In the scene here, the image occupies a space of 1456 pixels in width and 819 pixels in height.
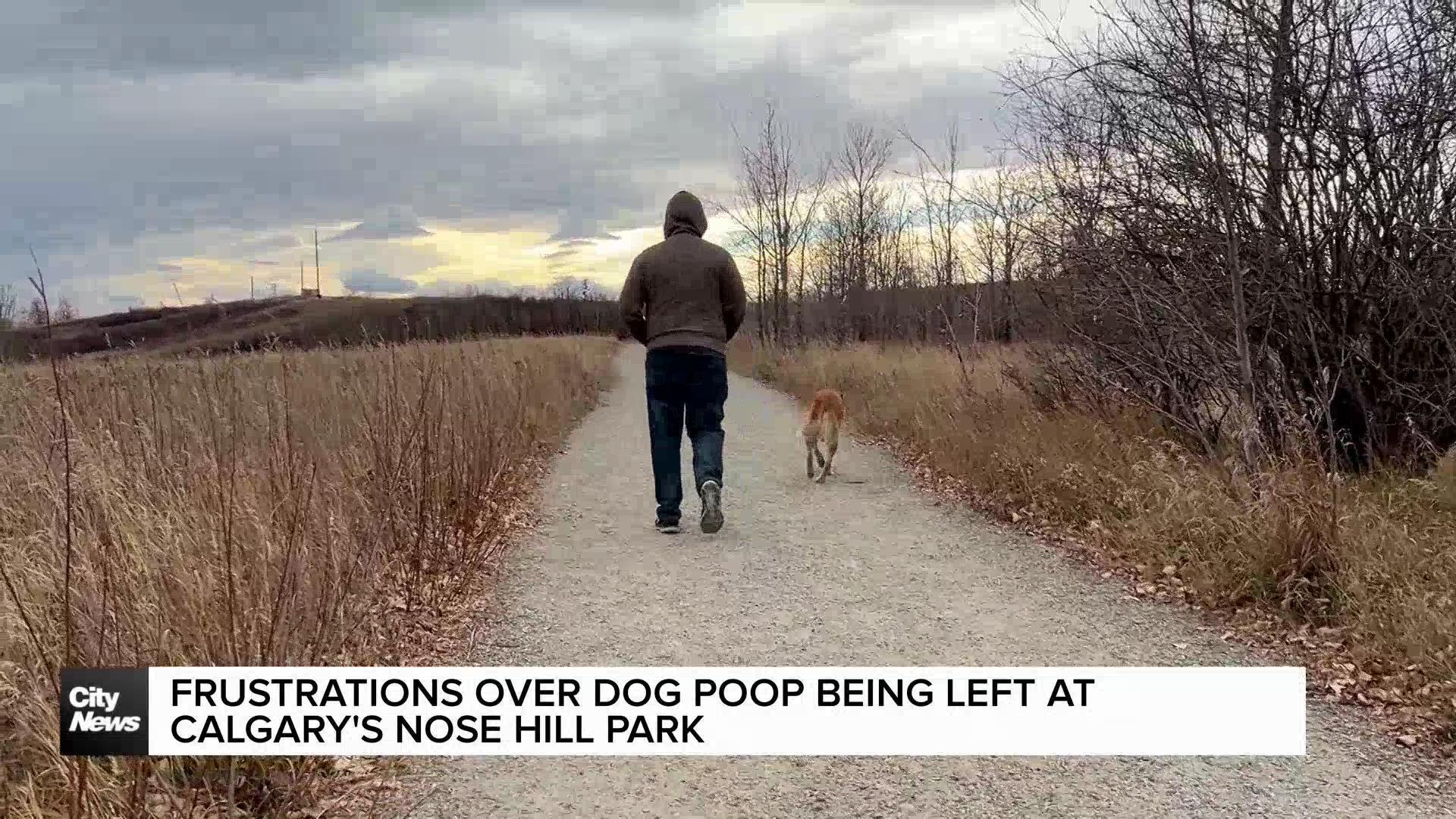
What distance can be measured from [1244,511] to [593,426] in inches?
392

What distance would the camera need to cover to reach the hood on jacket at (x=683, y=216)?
245 inches

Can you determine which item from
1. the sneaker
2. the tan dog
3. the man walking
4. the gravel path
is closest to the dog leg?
the tan dog

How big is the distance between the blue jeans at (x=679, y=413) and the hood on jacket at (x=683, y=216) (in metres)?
0.90

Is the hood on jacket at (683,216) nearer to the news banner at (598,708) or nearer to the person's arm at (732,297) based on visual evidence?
the person's arm at (732,297)

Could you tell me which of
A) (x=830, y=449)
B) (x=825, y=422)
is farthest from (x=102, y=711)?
(x=830, y=449)

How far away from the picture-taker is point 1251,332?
6512mm

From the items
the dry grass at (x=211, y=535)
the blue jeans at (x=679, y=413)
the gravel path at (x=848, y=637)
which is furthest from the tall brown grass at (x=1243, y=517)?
the dry grass at (x=211, y=535)

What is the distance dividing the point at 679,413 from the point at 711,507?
744 mm

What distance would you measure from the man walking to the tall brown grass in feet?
8.15

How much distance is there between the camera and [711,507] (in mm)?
6227

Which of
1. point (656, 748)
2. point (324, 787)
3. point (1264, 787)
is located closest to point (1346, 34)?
point (1264, 787)

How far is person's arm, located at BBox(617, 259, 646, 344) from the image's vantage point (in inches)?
241

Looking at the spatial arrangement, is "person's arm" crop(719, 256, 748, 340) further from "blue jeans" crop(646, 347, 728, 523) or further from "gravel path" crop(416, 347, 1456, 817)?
"gravel path" crop(416, 347, 1456, 817)

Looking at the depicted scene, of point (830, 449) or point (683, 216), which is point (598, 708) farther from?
point (830, 449)
